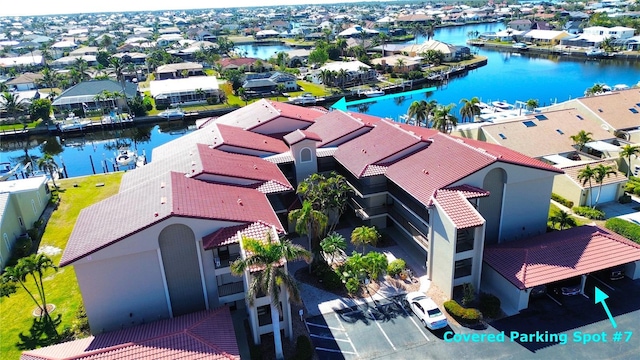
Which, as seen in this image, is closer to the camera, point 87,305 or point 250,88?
point 87,305

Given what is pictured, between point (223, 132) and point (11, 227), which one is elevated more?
point (223, 132)

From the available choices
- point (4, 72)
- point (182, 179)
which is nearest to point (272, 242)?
point (182, 179)

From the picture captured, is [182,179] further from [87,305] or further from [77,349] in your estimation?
[77,349]

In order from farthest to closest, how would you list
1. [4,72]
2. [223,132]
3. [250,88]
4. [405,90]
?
[4,72]
[405,90]
[250,88]
[223,132]

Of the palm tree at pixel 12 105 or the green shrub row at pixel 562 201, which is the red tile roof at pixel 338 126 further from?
the palm tree at pixel 12 105

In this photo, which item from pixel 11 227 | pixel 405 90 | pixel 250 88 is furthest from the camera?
pixel 405 90
